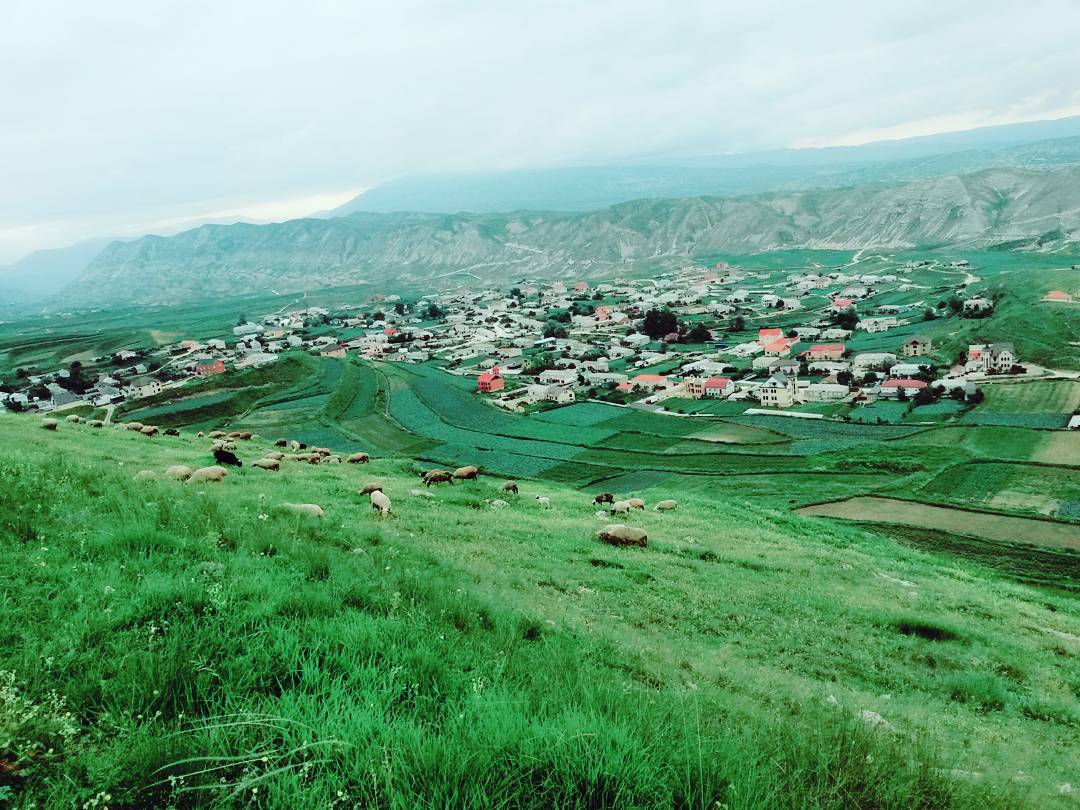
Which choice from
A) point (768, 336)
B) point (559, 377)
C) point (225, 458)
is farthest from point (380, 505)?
point (768, 336)

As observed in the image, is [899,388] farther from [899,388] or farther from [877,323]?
[877,323]

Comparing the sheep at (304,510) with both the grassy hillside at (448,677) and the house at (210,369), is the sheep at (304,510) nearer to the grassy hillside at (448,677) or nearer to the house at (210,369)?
the grassy hillside at (448,677)

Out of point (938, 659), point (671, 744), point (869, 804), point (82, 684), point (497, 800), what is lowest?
point (938, 659)

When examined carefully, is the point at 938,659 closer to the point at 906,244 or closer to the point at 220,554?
the point at 220,554

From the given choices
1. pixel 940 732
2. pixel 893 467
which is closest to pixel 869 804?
pixel 940 732

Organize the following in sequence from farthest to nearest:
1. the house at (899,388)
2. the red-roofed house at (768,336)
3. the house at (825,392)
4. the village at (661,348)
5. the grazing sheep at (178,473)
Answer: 1. the red-roofed house at (768,336)
2. the village at (661,348)
3. the house at (825,392)
4. the house at (899,388)
5. the grazing sheep at (178,473)

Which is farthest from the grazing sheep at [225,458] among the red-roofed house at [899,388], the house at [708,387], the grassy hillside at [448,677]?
the red-roofed house at [899,388]

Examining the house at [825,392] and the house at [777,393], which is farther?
the house at [825,392]
